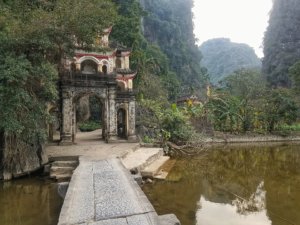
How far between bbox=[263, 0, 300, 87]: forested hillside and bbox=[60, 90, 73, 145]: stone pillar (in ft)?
136

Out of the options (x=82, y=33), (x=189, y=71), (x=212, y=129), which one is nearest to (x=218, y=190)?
(x=82, y=33)

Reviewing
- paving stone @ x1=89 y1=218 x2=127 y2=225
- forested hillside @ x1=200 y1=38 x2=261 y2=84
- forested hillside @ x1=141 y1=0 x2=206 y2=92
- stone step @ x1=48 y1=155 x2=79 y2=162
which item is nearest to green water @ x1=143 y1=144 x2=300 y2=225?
paving stone @ x1=89 y1=218 x2=127 y2=225

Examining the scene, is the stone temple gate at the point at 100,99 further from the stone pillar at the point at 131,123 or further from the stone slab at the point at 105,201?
the stone slab at the point at 105,201

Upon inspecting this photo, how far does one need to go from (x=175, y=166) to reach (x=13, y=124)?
805 centimetres

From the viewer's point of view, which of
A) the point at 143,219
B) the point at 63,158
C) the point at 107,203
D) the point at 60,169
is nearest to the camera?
the point at 143,219

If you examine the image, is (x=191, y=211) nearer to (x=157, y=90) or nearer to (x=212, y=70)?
(x=157, y=90)

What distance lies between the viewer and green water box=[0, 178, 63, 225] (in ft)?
24.3

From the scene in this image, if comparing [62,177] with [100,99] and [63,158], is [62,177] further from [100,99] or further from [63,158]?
[100,99]

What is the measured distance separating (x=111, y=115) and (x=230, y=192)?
8.91 m

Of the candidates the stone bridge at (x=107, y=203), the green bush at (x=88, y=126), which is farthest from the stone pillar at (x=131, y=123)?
the green bush at (x=88, y=126)

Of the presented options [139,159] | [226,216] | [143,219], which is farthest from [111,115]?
[143,219]

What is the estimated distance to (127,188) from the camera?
7238 mm

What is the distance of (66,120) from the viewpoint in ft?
53.5

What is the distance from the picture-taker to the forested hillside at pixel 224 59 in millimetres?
92312
